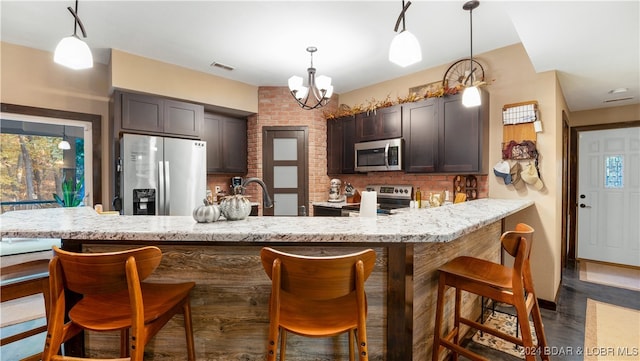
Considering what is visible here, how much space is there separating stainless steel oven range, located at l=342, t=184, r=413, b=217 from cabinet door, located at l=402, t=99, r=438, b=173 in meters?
0.43

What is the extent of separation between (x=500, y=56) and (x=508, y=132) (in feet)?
2.82

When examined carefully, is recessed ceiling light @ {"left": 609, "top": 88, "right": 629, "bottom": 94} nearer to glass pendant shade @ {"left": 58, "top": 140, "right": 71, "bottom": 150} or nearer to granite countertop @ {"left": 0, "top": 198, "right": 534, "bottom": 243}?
granite countertop @ {"left": 0, "top": 198, "right": 534, "bottom": 243}

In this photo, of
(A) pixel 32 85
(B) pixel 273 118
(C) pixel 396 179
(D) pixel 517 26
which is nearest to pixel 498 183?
(C) pixel 396 179

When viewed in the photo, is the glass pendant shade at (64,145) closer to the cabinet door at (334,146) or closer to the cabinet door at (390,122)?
the cabinet door at (334,146)

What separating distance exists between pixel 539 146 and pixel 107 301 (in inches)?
142

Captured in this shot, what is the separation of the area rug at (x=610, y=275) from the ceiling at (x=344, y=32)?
226cm

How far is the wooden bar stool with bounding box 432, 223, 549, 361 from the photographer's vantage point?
1449mm

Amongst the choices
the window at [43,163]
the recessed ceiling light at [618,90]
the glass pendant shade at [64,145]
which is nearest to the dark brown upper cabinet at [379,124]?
the recessed ceiling light at [618,90]

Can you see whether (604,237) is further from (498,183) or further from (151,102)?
(151,102)

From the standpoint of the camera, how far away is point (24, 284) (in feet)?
5.08

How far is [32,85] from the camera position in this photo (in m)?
3.20

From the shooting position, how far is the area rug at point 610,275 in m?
3.41

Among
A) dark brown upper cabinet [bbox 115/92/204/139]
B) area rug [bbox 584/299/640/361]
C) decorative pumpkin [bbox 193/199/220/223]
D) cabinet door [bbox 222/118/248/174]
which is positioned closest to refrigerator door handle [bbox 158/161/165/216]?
dark brown upper cabinet [bbox 115/92/204/139]

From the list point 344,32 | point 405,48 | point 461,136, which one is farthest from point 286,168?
point 405,48
